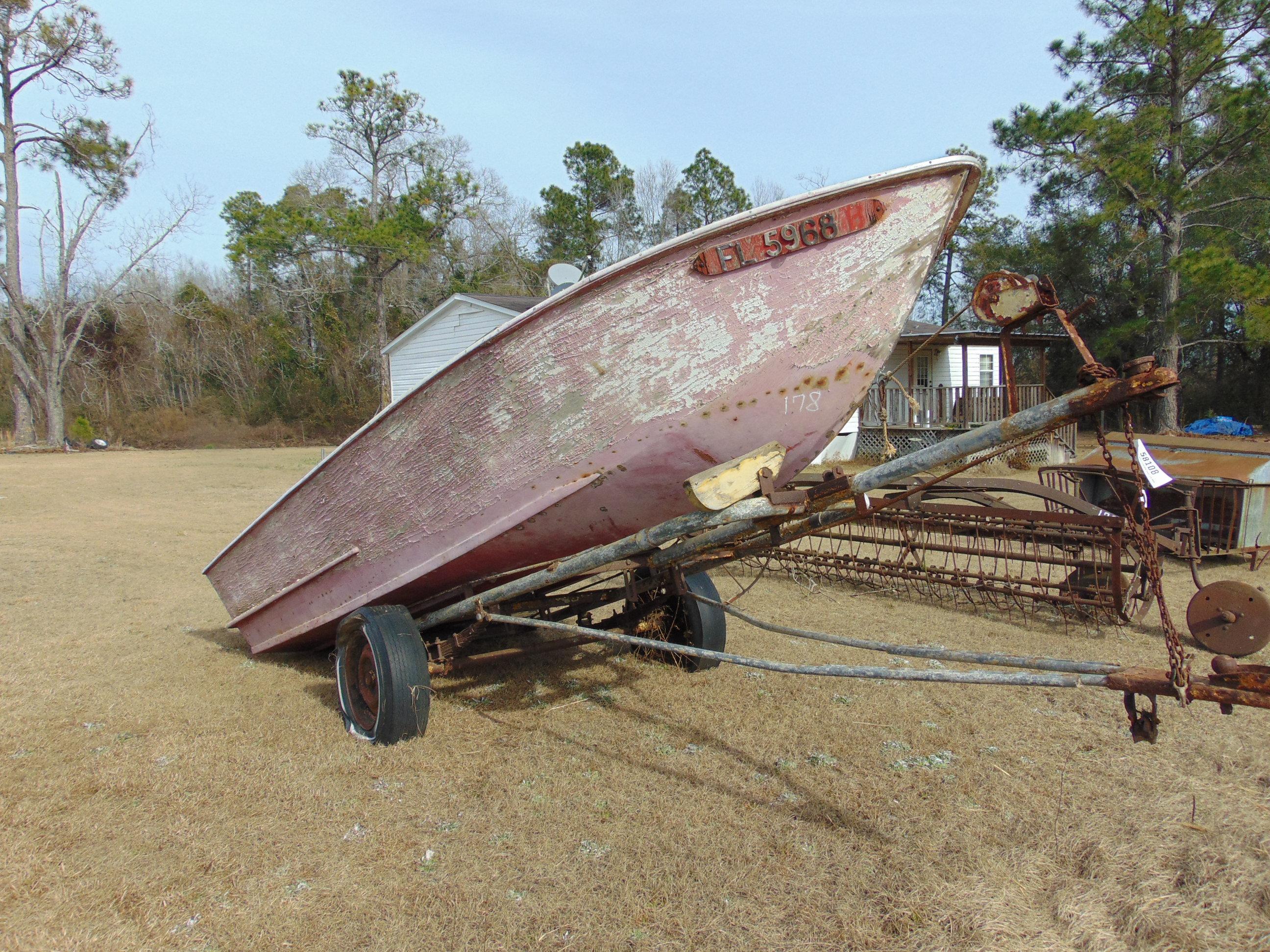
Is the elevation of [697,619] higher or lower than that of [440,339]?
lower

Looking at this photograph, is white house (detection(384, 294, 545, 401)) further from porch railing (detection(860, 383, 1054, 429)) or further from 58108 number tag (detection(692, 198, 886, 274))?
58108 number tag (detection(692, 198, 886, 274))

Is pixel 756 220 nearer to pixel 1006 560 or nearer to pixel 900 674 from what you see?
pixel 900 674

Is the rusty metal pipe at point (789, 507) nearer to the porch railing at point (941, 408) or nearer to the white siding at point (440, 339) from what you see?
the porch railing at point (941, 408)

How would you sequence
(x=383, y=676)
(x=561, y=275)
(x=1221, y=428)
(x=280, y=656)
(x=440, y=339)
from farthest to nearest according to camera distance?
(x=440, y=339), (x=1221, y=428), (x=280, y=656), (x=561, y=275), (x=383, y=676)

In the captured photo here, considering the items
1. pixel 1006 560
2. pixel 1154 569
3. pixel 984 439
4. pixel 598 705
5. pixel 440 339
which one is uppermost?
pixel 440 339

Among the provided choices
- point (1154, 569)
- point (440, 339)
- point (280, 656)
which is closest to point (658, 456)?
point (1154, 569)

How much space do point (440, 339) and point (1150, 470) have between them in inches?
831

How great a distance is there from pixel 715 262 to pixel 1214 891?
8.53ft

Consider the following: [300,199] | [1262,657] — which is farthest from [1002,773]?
[300,199]

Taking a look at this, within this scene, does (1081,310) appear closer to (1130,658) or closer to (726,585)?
(1130,658)

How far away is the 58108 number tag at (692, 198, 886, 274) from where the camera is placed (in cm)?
286

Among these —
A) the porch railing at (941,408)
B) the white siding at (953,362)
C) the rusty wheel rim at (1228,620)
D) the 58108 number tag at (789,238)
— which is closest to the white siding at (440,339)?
the porch railing at (941,408)

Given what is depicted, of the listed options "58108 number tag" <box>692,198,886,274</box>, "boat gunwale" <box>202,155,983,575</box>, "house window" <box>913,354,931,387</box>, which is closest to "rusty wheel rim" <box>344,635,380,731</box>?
"boat gunwale" <box>202,155,983,575</box>

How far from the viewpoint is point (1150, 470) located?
88.4 inches
